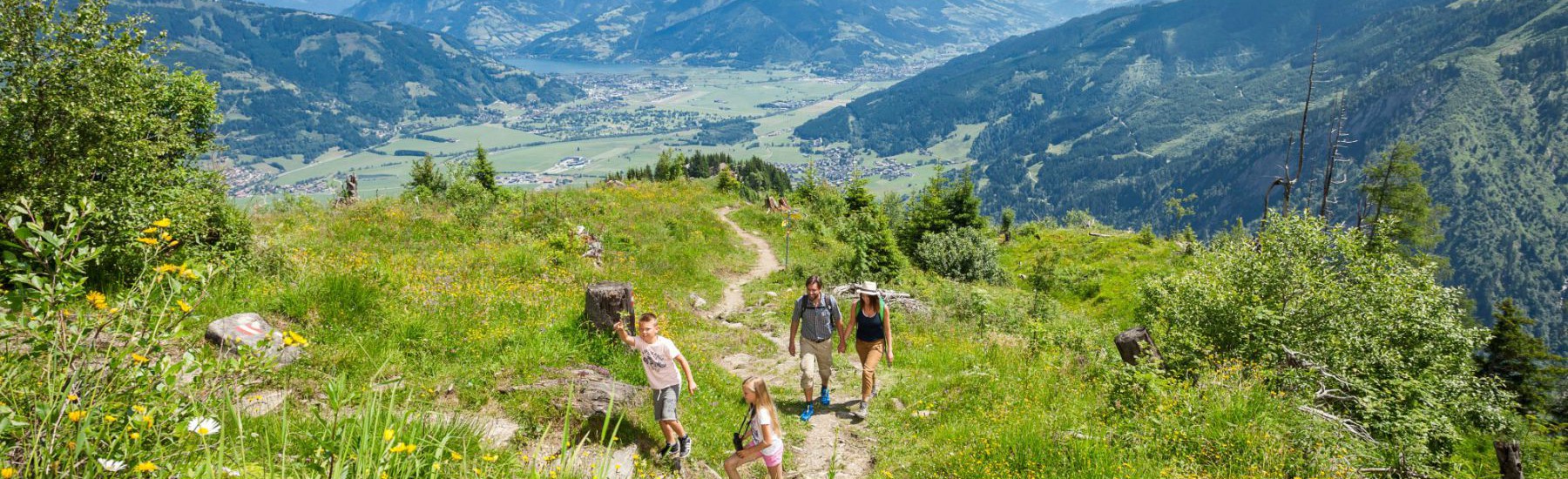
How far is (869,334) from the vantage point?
10.4 m

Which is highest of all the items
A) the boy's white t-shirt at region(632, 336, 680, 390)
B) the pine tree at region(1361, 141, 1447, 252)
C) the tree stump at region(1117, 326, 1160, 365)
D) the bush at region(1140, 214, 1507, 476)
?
the boy's white t-shirt at region(632, 336, 680, 390)

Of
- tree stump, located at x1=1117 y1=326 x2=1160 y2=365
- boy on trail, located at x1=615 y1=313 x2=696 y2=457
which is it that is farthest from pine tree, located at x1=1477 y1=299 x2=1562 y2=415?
boy on trail, located at x1=615 y1=313 x2=696 y2=457

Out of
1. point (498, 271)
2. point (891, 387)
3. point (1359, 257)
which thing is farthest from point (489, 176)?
point (1359, 257)

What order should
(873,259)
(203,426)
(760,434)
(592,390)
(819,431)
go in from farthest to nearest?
(873,259)
(819,431)
(592,390)
(760,434)
(203,426)

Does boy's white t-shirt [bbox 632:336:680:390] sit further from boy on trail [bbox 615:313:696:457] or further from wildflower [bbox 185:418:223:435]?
wildflower [bbox 185:418:223:435]

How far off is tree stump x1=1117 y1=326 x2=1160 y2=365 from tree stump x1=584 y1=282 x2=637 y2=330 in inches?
327

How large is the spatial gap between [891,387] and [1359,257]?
14.1 m

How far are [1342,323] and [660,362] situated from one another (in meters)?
16.3

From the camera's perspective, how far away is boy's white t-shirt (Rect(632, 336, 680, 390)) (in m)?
7.87

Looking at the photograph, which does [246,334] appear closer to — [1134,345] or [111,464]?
[111,464]

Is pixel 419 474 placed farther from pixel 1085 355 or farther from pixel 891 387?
pixel 1085 355

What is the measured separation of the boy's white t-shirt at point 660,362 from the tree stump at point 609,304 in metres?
2.18

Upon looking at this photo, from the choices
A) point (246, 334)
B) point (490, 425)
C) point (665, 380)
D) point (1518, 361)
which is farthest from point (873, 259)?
point (1518, 361)

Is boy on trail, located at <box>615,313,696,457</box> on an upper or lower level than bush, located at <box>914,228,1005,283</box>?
upper
